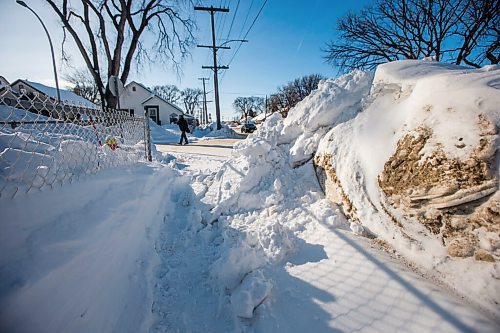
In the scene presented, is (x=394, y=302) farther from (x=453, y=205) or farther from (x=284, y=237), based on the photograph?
(x=284, y=237)

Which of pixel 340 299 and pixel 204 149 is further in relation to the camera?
pixel 204 149

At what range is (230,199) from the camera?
3607 mm

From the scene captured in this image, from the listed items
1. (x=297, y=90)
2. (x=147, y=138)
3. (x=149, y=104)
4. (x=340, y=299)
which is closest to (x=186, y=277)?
(x=340, y=299)

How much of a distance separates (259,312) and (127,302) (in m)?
0.97

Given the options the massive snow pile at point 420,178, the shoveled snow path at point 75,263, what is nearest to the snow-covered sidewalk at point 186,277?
the shoveled snow path at point 75,263

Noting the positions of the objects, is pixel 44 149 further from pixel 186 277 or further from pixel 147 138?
pixel 147 138

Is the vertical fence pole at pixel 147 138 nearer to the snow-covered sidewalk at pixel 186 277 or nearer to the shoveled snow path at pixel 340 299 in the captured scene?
the snow-covered sidewalk at pixel 186 277

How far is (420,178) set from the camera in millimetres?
1938

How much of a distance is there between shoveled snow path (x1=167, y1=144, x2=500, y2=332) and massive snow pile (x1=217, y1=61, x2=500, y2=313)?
0.16 m

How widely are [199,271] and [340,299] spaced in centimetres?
133

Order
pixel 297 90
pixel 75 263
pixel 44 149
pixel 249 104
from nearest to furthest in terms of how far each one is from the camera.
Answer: pixel 75 263 < pixel 44 149 < pixel 297 90 < pixel 249 104

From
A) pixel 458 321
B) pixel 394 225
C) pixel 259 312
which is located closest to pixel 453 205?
pixel 394 225

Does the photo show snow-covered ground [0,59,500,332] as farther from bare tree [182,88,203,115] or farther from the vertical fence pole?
bare tree [182,88,203,115]

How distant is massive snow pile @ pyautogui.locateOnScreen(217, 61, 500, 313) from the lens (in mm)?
1548
